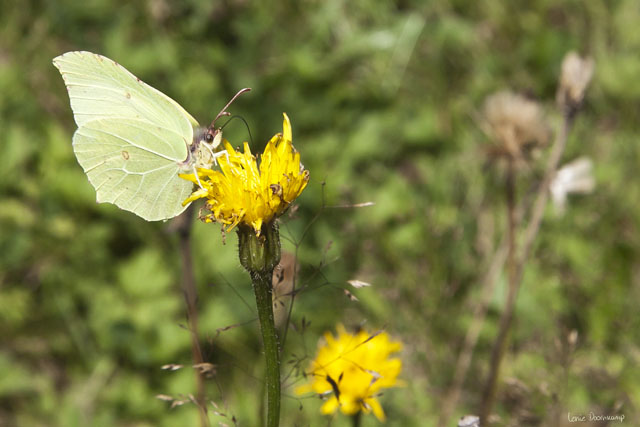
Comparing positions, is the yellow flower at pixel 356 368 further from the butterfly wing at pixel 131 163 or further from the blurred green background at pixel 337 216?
the butterfly wing at pixel 131 163

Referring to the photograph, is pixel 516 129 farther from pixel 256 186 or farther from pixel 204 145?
pixel 256 186

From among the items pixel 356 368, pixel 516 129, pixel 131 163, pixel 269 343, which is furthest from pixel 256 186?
pixel 516 129

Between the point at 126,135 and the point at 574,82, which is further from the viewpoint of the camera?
the point at 574,82

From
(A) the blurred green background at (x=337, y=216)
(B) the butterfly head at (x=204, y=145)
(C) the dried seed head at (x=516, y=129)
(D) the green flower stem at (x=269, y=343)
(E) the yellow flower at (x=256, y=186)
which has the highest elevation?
(E) the yellow flower at (x=256, y=186)

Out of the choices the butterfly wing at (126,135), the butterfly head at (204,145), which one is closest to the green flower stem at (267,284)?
the butterfly head at (204,145)

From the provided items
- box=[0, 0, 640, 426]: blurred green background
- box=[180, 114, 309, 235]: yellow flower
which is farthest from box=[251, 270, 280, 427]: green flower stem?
box=[0, 0, 640, 426]: blurred green background
